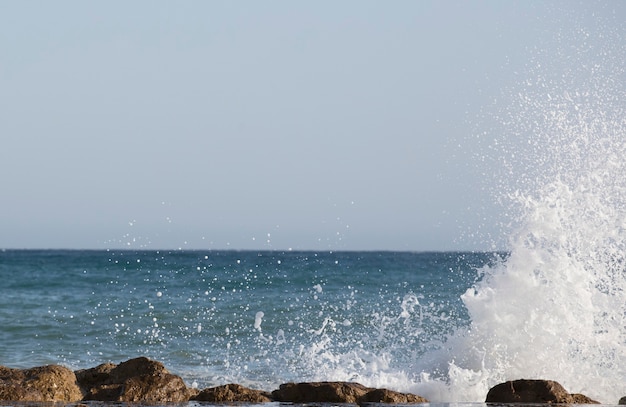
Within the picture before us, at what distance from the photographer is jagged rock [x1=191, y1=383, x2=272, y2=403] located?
7426mm

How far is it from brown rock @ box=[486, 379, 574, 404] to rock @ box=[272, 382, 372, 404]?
37.6 inches

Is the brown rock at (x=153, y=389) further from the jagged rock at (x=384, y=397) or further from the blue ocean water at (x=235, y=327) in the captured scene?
the blue ocean water at (x=235, y=327)

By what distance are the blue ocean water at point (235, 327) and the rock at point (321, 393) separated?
242 centimetres

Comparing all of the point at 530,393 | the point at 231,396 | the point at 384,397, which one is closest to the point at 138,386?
the point at 231,396

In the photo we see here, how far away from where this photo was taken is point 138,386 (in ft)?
24.6

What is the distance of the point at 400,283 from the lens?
30359 mm

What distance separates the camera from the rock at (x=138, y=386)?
745 cm

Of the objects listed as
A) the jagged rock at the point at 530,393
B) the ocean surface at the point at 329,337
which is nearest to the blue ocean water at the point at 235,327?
the ocean surface at the point at 329,337

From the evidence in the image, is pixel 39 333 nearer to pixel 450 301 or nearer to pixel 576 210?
pixel 576 210

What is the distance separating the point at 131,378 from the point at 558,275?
17.0 feet

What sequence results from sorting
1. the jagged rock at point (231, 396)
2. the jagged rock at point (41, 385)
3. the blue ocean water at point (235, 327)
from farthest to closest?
the blue ocean water at point (235, 327)
the jagged rock at point (231, 396)
the jagged rock at point (41, 385)

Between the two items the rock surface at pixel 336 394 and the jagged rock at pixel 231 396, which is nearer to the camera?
the rock surface at pixel 336 394

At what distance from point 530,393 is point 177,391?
8.26 feet

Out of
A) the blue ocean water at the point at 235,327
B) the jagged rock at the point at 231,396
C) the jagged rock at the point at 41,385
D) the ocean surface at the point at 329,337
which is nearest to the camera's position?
the jagged rock at the point at 41,385
